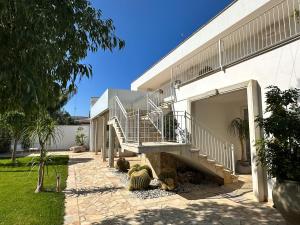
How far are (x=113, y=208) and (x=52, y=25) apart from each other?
5.16m

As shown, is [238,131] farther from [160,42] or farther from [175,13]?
[160,42]

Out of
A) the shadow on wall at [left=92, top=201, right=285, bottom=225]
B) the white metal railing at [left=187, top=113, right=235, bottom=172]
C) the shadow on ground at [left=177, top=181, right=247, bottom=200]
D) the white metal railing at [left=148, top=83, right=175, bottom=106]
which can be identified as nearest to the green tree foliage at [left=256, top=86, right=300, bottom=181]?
the shadow on wall at [left=92, top=201, right=285, bottom=225]

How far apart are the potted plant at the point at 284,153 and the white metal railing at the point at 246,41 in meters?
1.88

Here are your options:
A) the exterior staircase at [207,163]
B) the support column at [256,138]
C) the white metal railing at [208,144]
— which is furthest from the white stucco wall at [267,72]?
the exterior staircase at [207,163]

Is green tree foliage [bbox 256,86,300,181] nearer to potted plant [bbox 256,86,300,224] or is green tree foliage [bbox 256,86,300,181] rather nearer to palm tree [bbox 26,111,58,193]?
potted plant [bbox 256,86,300,224]

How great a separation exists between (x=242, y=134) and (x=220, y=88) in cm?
348

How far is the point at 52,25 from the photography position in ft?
10.3

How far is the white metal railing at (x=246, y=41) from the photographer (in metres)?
7.39

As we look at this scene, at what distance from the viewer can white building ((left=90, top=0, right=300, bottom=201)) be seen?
679 cm

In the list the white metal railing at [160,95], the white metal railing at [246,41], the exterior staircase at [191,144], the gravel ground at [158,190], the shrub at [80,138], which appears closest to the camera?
the white metal railing at [246,41]

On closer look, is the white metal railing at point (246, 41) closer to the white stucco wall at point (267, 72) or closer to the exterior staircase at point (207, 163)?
the white stucco wall at point (267, 72)

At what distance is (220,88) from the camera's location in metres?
8.51

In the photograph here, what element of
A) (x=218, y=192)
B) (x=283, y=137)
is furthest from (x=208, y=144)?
(x=283, y=137)

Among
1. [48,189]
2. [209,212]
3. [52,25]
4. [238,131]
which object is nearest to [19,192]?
[48,189]
